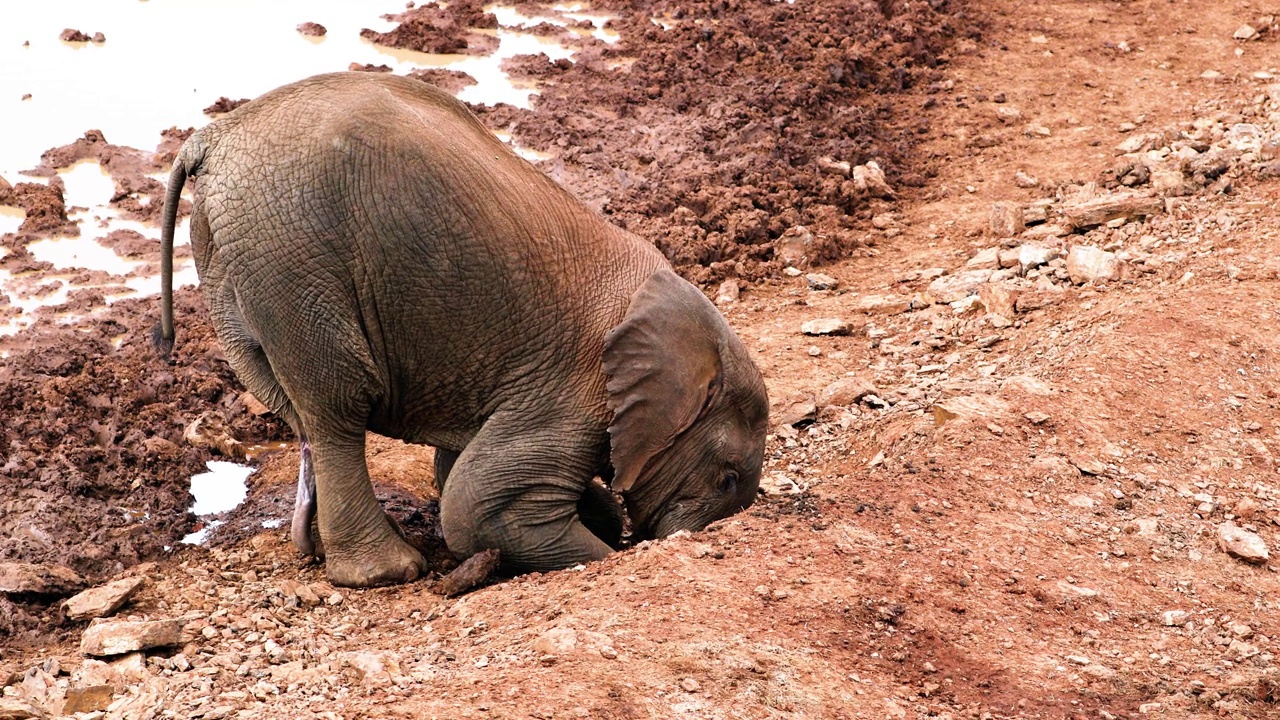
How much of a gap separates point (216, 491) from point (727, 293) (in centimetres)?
394

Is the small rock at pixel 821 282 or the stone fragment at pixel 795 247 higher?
the stone fragment at pixel 795 247

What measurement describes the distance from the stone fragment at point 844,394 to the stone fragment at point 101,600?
3.96 meters

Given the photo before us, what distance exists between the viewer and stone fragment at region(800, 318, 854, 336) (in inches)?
360

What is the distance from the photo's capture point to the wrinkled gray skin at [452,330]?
5.82 metres

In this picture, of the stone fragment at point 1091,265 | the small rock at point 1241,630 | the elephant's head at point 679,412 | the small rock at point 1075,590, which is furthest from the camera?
the stone fragment at point 1091,265

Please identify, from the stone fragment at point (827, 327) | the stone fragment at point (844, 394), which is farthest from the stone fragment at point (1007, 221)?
the stone fragment at point (844, 394)

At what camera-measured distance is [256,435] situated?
8.36 m

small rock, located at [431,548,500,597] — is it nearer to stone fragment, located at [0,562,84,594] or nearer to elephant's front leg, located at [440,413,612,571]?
elephant's front leg, located at [440,413,612,571]

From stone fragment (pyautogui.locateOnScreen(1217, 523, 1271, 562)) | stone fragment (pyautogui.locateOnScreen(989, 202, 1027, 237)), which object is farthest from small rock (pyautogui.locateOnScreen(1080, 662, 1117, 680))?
stone fragment (pyautogui.locateOnScreen(989, 202, 1027, 237))

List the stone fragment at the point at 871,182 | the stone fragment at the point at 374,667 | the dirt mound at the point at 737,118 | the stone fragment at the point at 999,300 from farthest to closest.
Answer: the stone fragment at the point at 871,182, the dirt mound at the point at 737,118, the stone fragment at the point at 999,300, the stone fragment at the point at 374,667

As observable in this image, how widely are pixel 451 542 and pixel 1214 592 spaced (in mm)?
3382

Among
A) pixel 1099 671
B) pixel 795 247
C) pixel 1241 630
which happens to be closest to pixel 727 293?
pixel 795 247

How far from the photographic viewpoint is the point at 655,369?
6125 mm

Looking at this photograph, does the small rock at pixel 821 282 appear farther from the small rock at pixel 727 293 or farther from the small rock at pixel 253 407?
the small rock at pixel 253 407
